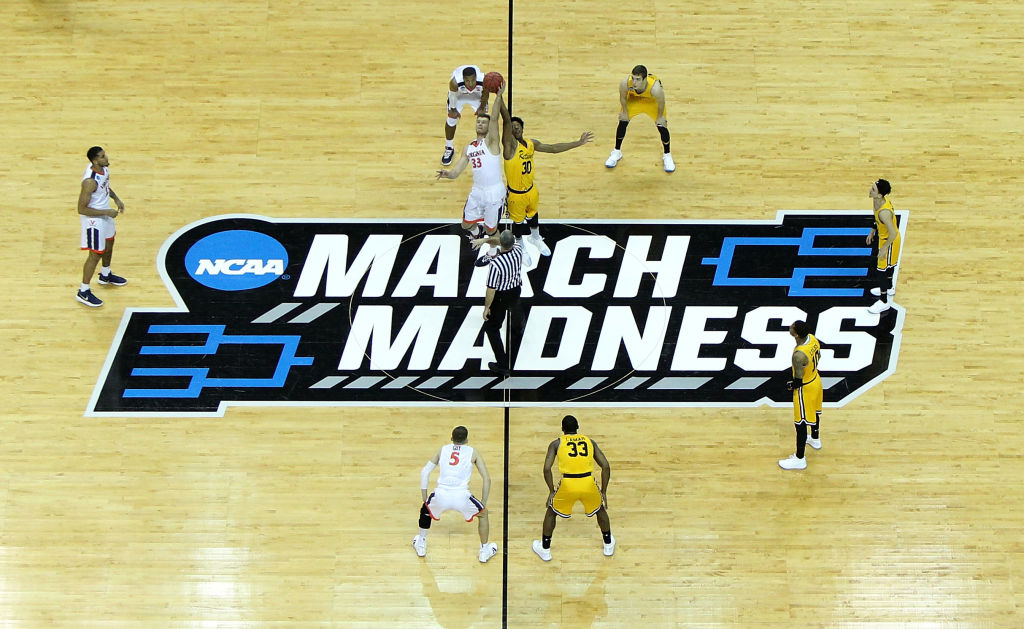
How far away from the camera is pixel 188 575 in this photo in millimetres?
10469

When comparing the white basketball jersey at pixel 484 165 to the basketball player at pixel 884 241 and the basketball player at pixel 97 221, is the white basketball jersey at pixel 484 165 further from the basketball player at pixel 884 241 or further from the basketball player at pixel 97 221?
the basketball player at pixel 884 241

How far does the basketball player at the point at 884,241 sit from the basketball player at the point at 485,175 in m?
4.00

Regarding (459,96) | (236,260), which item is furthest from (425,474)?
(459,96)

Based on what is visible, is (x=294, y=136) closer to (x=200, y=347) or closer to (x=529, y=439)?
(x=200, y=347)

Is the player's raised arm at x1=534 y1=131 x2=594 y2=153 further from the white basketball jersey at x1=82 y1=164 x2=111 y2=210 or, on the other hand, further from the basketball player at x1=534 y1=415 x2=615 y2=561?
the white basketball jersey at x1=82 y1=164 x2=111 y2=210

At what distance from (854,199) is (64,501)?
9377 mm

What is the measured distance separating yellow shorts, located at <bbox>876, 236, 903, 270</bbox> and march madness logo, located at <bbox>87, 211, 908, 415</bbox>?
0.62 meters

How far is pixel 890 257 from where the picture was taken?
11.9 meters

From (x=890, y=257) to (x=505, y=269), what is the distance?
4.27m

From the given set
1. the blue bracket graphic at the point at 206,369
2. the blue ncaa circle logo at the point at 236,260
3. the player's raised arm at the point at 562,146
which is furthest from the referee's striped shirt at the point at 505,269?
the blue ncaa circle logo at the point at 236,260

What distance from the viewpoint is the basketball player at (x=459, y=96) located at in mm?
13172

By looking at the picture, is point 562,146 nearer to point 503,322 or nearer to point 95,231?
point 503,322

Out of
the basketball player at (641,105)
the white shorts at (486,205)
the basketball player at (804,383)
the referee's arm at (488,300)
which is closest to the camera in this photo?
the basketball player at (804,383)

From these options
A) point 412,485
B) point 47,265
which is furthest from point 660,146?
point 47,265
